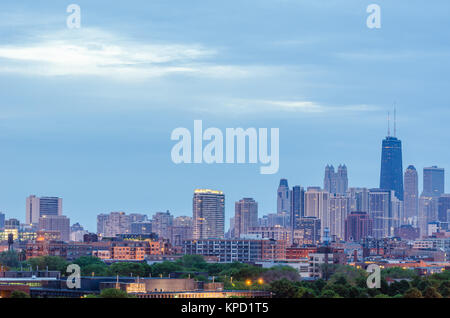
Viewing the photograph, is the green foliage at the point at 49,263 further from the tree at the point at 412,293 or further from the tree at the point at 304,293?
the tree at the point at 412,293

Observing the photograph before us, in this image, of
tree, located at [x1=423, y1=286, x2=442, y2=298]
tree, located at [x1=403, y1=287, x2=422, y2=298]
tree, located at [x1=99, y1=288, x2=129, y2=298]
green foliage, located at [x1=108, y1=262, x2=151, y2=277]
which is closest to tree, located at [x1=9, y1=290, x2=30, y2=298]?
tree, located at [x1=99, y1=288, x2=129, y2=298]

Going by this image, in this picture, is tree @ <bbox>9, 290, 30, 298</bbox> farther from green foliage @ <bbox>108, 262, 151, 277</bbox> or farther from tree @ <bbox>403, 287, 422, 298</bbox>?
green foliage @ <bbox>108, 262, 151, 277</bbox>

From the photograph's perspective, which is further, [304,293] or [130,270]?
[130,270]

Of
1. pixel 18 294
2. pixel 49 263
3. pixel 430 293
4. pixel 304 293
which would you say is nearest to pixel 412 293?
pixel 430 293

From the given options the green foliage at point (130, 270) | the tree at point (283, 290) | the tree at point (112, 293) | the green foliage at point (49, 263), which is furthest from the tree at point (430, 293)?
the green foliage at point (49, 263)

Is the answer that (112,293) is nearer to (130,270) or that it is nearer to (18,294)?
(18,294)

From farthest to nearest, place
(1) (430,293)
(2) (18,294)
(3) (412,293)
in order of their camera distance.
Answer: (1) (430,293) → (3) (412,293) → (2) (18,294)
